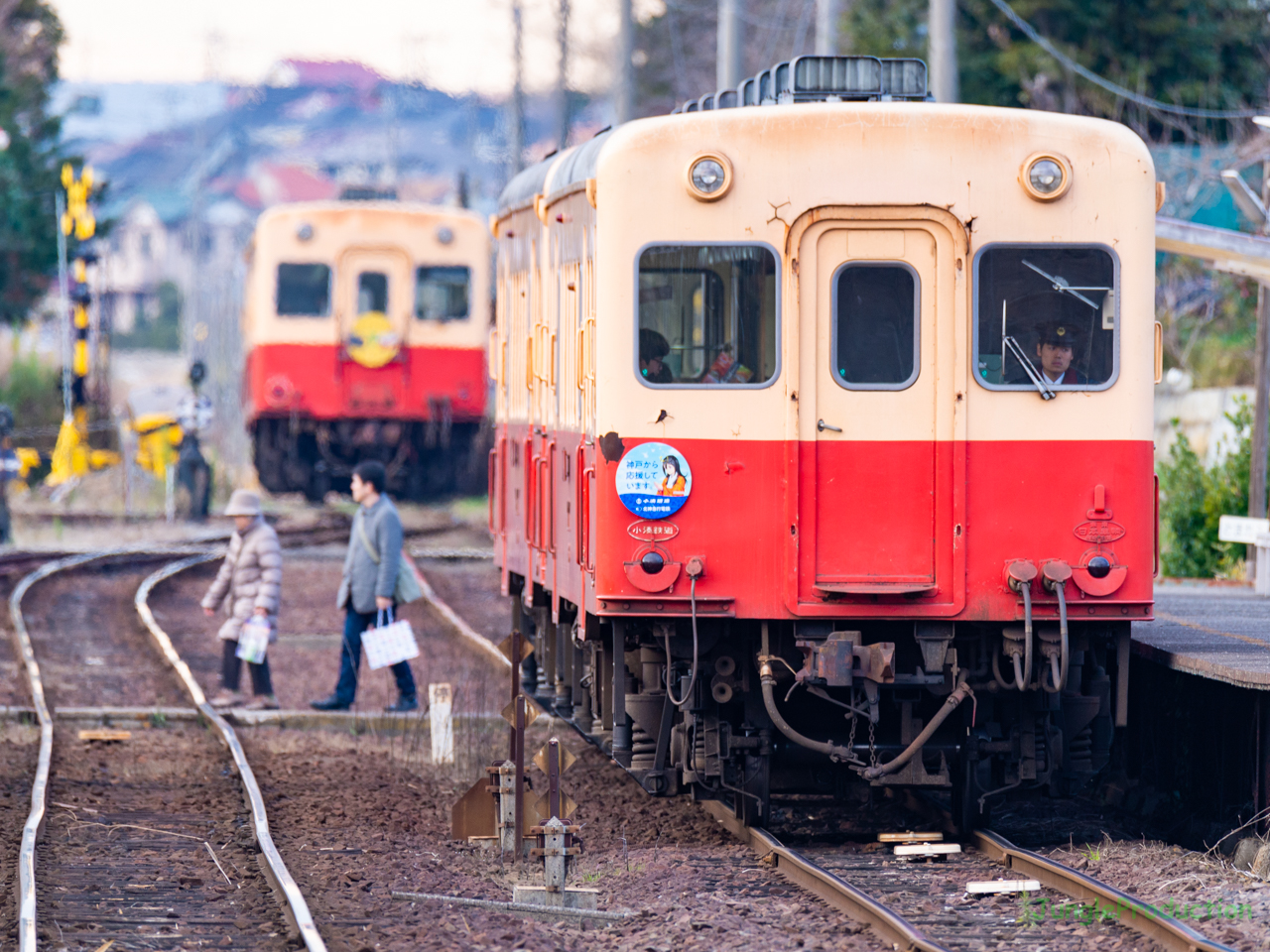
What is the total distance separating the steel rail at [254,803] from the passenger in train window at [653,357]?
243 centimetres

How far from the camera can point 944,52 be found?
1596cm

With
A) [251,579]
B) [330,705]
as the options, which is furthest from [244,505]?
[330,705]

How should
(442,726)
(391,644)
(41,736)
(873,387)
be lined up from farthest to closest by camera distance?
(391,644) < (41,736) < (442,726) < (873,387)

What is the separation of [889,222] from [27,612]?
35.3 ft

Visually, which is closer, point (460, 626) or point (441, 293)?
point (460, 626)

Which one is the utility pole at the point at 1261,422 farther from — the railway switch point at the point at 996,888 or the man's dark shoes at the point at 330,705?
Answer: the railway switch point at the point at 996,888

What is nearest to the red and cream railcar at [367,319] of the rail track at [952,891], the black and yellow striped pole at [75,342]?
the black and yellow striped pole at [75,342]

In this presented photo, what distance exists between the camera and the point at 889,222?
7.73 meters

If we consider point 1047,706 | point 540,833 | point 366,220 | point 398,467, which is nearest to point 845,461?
point 1047,706

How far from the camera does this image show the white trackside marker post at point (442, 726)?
413 inches

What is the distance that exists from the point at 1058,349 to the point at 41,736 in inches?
249

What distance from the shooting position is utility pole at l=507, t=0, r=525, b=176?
2958 centimetres

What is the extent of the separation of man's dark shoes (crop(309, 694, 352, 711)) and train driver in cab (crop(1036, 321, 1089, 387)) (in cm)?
578

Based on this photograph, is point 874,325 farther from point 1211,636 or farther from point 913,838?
point 1211,636
